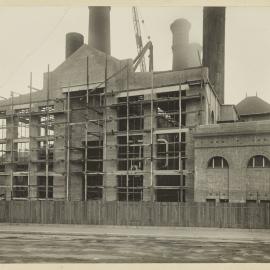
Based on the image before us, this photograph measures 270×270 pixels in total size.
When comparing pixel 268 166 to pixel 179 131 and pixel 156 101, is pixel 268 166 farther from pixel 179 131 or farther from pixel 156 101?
pixel 156 101

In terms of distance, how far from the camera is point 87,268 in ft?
33.3

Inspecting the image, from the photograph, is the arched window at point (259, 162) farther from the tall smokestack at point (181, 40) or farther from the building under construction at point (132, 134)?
the tall smokestack at point (181, 40)

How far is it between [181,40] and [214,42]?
1270 centimetres

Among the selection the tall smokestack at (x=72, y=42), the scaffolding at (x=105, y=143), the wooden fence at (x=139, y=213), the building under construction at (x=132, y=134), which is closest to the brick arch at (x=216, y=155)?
the building under construction at (x=132, y=134)

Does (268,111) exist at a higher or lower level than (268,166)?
higher

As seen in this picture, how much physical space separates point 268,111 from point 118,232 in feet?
89.4

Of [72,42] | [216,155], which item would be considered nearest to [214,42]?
[216,155]

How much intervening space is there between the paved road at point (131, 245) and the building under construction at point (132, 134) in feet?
13.9

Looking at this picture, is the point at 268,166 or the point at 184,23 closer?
the point at 268,166

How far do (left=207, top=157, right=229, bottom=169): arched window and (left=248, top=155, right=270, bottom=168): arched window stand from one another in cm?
146

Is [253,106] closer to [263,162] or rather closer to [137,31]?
[137,31]

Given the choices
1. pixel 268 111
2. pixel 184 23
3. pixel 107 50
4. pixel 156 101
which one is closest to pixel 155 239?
pixel 156 101

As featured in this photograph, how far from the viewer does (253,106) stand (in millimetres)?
45781

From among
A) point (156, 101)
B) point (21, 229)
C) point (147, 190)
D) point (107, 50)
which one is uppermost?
point (107, 50)
